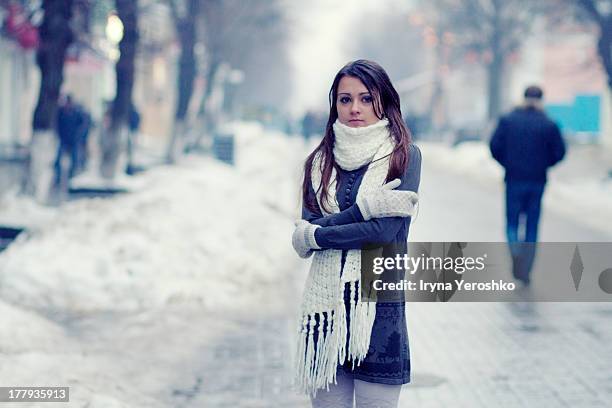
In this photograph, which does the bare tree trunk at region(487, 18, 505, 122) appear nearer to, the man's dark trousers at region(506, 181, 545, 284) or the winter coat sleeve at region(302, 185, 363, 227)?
the man's dark trousers at region(506, 181, 545, 284)

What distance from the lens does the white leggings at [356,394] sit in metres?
3.58

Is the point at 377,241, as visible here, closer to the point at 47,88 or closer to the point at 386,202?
the point at 386,202

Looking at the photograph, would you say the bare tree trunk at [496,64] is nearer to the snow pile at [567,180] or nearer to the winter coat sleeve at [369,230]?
the snow pile at [567,180]

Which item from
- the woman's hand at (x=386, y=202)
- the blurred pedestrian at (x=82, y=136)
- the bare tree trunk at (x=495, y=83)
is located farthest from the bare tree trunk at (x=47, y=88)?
the bare tree trunk at (x=495, y=83)

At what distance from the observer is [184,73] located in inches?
1104

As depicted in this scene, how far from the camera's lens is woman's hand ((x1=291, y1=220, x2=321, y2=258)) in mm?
3598

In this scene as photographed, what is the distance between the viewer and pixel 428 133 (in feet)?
204

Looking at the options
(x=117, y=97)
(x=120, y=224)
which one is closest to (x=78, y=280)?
(x=120, y=224)

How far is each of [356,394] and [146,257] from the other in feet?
23.1

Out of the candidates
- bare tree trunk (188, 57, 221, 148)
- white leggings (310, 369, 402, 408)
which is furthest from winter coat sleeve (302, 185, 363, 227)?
bare tree trunk (188, 57, 221, 148)

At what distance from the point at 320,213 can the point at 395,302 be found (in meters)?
0.39

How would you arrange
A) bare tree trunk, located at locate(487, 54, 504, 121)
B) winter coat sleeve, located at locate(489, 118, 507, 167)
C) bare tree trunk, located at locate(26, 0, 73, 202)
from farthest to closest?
bare tree trunk, located at locate(487, 54, 504, 121), bare tree trunk, located at locate(26, 0, 73, 202), winter coat sleeve, located at locate(489, 118, 507, 167)

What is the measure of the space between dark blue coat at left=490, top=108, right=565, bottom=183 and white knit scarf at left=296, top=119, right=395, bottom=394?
6.69 m

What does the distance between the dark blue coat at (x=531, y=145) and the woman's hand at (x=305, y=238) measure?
22.0 feet
